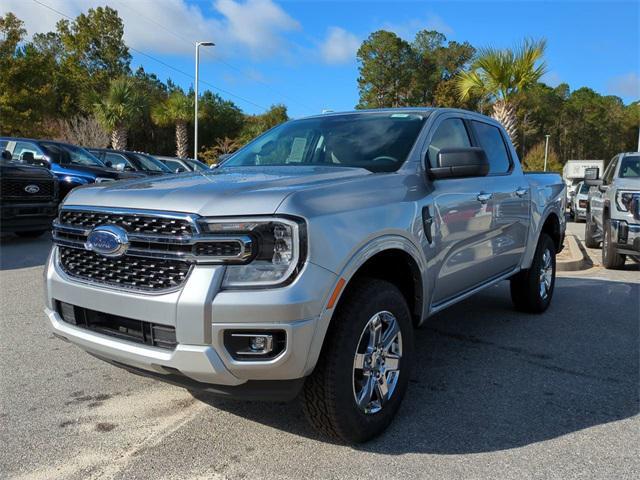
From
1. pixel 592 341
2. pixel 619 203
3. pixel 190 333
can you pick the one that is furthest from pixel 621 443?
pixel 619 203

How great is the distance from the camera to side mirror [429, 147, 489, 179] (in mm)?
3361

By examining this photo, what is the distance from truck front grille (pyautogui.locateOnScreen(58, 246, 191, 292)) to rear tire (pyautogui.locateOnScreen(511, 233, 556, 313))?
392cm

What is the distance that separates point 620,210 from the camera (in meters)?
8.21

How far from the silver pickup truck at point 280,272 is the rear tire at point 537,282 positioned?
1997 mm

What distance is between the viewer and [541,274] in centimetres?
561

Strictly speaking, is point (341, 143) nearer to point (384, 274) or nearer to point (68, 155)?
point (384, 274)

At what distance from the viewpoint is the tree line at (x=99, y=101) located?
26.3m

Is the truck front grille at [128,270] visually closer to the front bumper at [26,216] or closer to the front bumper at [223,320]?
the front bumper at [223,320]

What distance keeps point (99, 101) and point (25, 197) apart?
74.2 ft

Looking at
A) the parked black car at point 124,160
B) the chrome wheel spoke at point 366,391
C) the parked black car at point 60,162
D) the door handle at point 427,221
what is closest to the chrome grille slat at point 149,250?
the chrome wheel spoke at point 366,391

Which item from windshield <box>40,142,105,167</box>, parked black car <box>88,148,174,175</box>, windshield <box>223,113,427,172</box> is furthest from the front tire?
parked black car <box>88,148,174,175</box>

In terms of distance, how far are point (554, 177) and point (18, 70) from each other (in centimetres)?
2658

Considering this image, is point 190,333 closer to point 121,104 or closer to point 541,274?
point 541,274

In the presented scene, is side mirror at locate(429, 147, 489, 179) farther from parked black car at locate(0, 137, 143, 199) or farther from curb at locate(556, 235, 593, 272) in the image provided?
parked black car at locate(0, 137, 143, 199)
